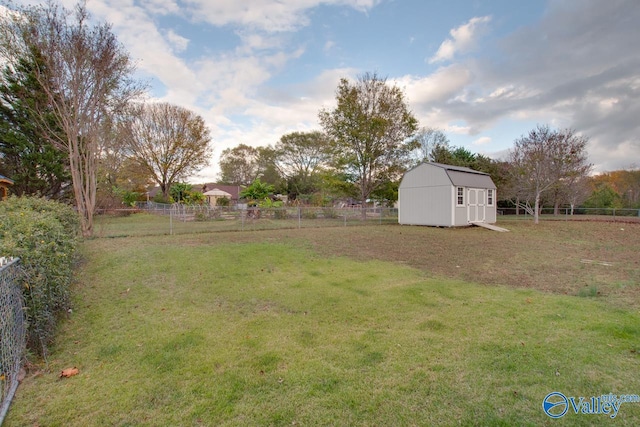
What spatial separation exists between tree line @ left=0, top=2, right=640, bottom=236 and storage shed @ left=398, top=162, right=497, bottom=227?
2.92 m

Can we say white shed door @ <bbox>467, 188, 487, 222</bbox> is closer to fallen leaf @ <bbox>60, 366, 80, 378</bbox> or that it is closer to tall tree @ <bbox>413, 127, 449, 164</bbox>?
tall tree @ <bbox>413, 127, 449, 164</bbox>

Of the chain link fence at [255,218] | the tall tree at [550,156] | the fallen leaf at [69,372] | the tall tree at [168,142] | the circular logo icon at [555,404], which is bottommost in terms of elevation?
the fallen leaf at [69,372]

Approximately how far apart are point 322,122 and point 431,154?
1534 centimetres

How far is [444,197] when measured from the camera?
15422mm

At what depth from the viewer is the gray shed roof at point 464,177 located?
1541cm

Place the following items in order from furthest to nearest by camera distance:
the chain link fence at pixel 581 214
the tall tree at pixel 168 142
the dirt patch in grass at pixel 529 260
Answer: the tall tree at pixel 168 142
the chain link fence at pixel 581 214
the dirt patch in grass at pixel 529 260

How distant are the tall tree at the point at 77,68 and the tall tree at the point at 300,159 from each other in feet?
95.2

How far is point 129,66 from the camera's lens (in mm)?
10406

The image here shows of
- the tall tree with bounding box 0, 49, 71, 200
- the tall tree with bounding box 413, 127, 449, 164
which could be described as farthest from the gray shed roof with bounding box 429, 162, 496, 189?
the tall tree with bounding box 0, 49, 71, 200

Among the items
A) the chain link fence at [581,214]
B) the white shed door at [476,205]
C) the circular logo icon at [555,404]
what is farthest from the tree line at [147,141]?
the circular logo icon at [555,404]

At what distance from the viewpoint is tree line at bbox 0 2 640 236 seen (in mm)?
9508

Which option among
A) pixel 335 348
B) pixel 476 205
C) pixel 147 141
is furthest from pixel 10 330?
pixel 147 141

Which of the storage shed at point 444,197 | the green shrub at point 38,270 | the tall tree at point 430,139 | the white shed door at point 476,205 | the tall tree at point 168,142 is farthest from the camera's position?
the tall tree at point 430,139

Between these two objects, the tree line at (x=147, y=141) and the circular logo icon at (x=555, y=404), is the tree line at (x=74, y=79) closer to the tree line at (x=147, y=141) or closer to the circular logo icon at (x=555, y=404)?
the tree line at (x=147, y=141)
